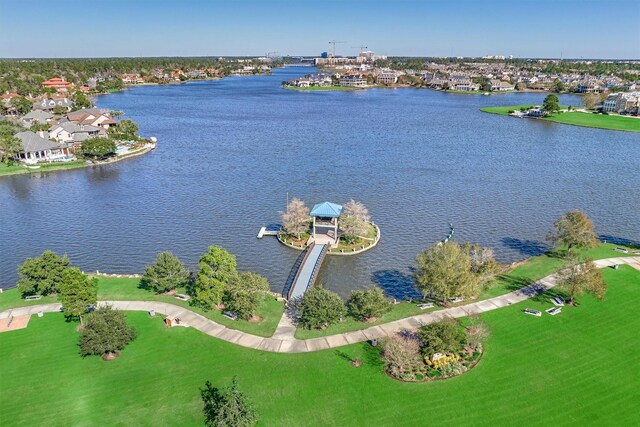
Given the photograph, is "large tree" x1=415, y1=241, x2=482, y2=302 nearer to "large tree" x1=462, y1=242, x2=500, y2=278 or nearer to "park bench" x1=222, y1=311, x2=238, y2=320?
"large tree" x1=462, y1=242, x2=500, y2=278

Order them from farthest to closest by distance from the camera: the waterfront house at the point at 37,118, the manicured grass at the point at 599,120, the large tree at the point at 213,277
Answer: the manicured grass at the point at 599,120, the waterfront house at the point at 37,118, the large tree at the point at 213,277

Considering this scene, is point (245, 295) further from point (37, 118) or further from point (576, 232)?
point (37, 118)

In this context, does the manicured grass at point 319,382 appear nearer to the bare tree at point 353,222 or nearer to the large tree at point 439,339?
the large tree at point 439,339

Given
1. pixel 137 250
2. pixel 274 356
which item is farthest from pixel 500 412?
Result: pixel 137 250

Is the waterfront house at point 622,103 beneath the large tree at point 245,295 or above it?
above

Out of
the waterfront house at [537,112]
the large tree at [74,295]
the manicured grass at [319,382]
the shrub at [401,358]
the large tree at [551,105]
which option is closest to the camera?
the manicured grass at [319,382]

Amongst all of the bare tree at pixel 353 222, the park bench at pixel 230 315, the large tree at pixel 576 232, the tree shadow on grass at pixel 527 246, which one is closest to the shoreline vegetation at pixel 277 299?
the park bench at pixel 230 315

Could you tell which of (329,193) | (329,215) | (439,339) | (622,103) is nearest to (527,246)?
(329,215)
